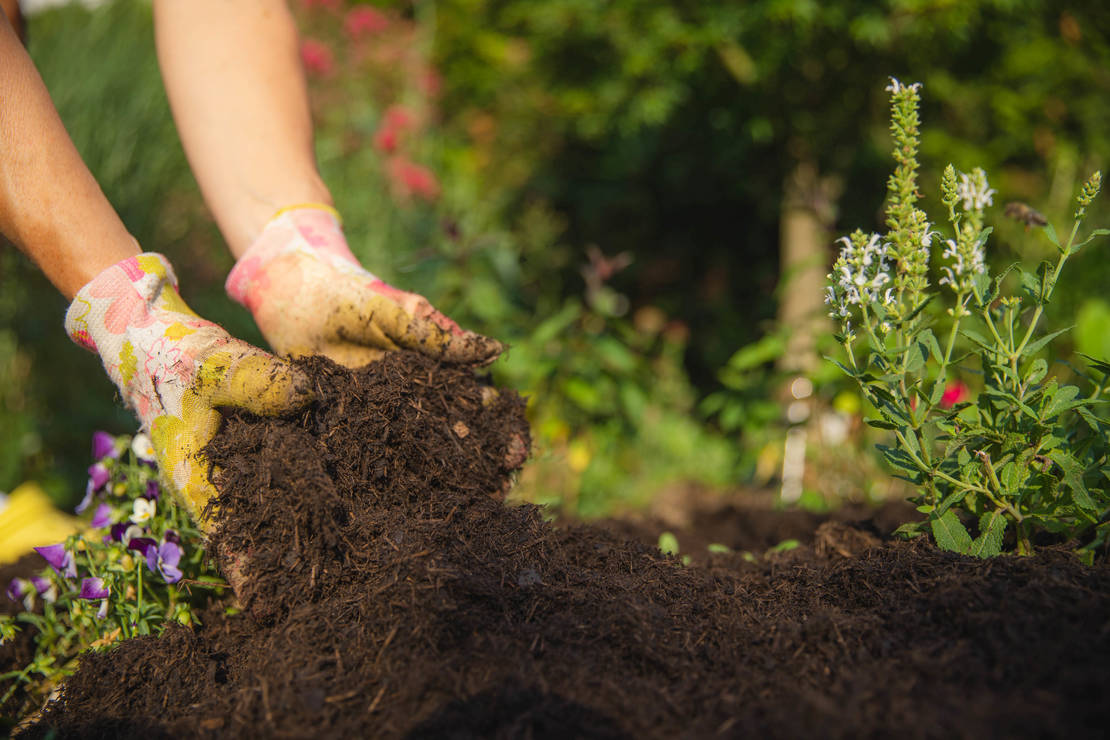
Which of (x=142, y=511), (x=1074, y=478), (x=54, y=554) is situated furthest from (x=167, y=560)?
(x=1074, y=478)

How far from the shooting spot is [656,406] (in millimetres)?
4504

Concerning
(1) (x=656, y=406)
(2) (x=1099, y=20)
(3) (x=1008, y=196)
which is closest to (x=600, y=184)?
(1) (x=656, y=406)

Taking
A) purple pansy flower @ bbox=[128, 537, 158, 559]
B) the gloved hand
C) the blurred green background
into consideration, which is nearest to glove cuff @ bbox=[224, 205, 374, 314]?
the gloved hand

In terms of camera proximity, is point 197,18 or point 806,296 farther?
point 806,296

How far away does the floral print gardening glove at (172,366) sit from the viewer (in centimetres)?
143

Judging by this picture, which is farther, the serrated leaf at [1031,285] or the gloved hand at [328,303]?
the gloved hand at [328,303]

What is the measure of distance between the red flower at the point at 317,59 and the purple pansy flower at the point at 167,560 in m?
4.45

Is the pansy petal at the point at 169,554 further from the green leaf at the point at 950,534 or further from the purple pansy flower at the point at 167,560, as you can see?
the green leaf at the point at 950,534

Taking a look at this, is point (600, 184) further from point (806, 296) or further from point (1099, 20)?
point (1099, 20)

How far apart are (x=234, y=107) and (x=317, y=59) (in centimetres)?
375

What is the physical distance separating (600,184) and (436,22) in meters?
2.31

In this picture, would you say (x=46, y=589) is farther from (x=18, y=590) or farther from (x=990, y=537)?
(x=990, y=537)

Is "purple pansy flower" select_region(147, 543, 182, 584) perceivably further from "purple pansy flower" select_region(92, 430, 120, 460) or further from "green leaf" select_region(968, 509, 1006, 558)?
"green leaf" select_region(968, 509, 1006, 558)

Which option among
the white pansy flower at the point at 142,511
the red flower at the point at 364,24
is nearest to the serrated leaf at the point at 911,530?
the white pansy flower at the point at 142,511
